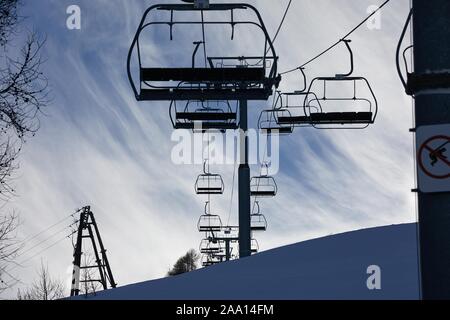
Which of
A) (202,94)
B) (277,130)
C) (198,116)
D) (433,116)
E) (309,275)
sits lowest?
(433,116)

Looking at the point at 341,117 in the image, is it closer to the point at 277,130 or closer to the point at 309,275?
the point at 309,275

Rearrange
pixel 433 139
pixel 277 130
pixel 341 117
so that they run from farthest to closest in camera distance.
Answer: pixel 277 130 < pixel 341 117 < pixel 433 139

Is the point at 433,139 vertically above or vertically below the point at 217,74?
below

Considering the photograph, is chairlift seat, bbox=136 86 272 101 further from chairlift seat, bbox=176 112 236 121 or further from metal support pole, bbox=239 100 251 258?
metal support pole, bbox=239 100 251 258

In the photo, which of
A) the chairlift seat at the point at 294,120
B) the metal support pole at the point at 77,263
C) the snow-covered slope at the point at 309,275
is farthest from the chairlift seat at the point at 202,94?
the metal support pole at the point at 77,263

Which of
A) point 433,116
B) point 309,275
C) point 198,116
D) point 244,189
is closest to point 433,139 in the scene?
point 433,116

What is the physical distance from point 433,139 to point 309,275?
12.5m

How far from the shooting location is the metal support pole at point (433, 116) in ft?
9.78

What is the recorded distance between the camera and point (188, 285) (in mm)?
15203

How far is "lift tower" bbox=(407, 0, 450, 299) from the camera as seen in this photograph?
299 cm

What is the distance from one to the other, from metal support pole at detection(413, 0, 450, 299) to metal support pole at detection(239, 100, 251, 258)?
15.5 m

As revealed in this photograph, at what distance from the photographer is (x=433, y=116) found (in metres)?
3.05
